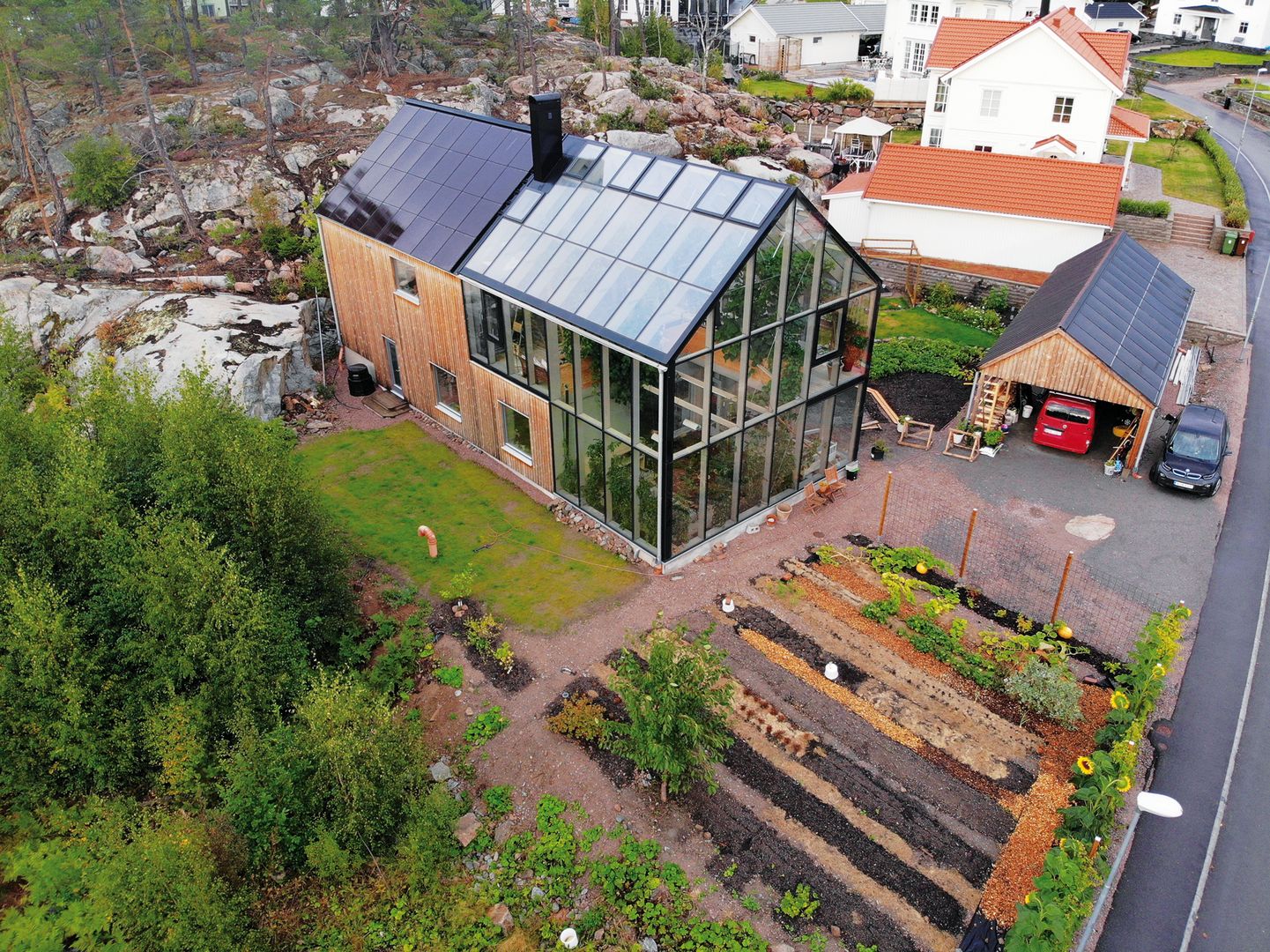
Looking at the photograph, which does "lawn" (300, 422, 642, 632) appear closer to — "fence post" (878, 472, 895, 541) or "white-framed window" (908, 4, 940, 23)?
"fence post" (878, 472, 895, 541)

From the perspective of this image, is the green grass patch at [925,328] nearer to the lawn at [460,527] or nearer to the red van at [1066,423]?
the red van at [1066,423]

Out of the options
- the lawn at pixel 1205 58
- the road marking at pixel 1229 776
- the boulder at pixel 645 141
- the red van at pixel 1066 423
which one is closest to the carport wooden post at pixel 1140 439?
the red van at pixel 1066 423

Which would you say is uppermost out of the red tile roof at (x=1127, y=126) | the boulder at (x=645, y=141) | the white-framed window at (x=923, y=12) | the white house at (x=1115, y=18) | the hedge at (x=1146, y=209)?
the white-framed window at (x=923, y=12)

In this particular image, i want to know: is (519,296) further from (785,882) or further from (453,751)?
(785,882)

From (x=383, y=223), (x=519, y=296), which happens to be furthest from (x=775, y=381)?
(x=383, y=223)

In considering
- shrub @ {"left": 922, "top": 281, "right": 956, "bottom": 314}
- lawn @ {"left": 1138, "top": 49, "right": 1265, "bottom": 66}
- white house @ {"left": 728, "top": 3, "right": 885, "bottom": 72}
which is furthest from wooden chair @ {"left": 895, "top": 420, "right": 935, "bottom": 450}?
lawn @ {"left": 1138, "top": 49, "right": 1265, "bottom": 66}

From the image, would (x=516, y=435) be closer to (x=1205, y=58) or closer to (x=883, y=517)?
(x=883, y=517)
